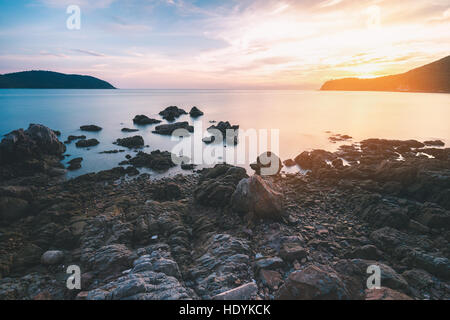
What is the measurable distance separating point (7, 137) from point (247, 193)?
29.4 meters

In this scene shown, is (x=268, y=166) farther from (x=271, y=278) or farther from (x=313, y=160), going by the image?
(x=271, y=278)

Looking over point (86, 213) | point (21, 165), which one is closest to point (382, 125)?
point (86, 213)

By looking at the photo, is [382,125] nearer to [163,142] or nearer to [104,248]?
[163,142]

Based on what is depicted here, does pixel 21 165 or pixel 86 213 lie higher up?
pixel 21 165

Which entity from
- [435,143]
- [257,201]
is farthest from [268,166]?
[435,143]

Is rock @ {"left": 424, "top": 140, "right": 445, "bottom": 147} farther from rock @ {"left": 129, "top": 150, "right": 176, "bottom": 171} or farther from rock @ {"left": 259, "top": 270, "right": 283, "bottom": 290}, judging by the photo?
rock @ {"left": 259, "top": 270, "right": 283, "bottom": 290}

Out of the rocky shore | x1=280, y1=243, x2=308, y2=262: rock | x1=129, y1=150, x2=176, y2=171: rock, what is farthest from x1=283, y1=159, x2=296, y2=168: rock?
x1=280, y1=243, x2=308, y2=262: rock

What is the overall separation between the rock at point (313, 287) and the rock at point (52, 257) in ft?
33.4

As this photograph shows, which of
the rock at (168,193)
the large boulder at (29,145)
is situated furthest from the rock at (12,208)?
the large boulder at (29,145)

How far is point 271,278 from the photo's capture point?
8789mm

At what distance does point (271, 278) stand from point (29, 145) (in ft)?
104

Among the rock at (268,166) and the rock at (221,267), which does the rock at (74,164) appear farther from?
the rock at (221,267)
